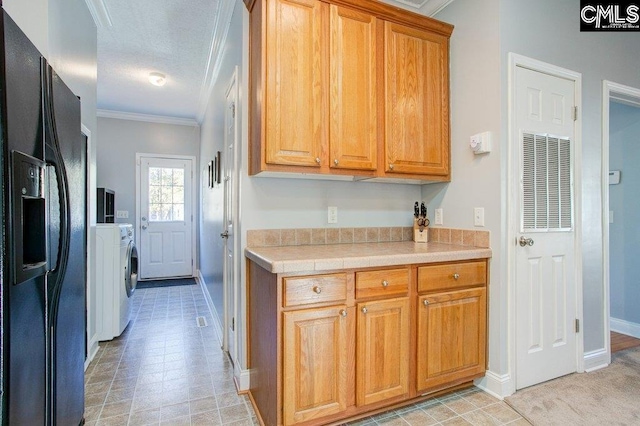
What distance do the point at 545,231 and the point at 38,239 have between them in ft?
8.94

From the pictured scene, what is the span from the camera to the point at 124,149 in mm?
5477

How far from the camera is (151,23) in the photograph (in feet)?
9.44

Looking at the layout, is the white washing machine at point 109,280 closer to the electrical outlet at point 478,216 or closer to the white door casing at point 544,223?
the electrical outlet at point 478,216

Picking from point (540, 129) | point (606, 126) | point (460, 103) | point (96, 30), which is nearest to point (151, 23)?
point (96, 30)

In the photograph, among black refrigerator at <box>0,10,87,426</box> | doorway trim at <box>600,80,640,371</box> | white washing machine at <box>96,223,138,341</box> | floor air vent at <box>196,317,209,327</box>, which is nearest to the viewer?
black refrigerator at <box>0,10,87,426</box>

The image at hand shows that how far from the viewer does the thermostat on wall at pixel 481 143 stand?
2.04m

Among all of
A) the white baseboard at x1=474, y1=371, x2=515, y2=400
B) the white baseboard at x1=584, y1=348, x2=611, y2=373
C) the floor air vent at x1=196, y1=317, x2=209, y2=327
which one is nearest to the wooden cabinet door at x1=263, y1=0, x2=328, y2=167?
the white baseboard at x1=474, y1=371, x2=515, y2=400

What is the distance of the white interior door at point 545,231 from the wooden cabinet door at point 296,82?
4.23 feet

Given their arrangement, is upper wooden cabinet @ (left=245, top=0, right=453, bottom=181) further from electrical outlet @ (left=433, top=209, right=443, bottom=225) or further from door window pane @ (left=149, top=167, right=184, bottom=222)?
door window pane @ (left=149, top=167, right=184, bottom=222)

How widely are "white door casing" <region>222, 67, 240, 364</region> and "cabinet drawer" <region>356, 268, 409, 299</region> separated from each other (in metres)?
0.94

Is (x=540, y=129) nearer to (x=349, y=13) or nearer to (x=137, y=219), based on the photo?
(x=349, y=13)

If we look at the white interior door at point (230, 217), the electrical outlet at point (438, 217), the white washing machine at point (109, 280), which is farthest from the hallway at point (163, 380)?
the electrical outlet at point (438, 217)

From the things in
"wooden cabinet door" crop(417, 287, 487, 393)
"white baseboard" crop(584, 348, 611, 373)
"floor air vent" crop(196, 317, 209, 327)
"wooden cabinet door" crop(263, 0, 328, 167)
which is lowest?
"floor air vent" crop(196, 317, 209, 327)

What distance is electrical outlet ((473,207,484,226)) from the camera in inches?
82.4
